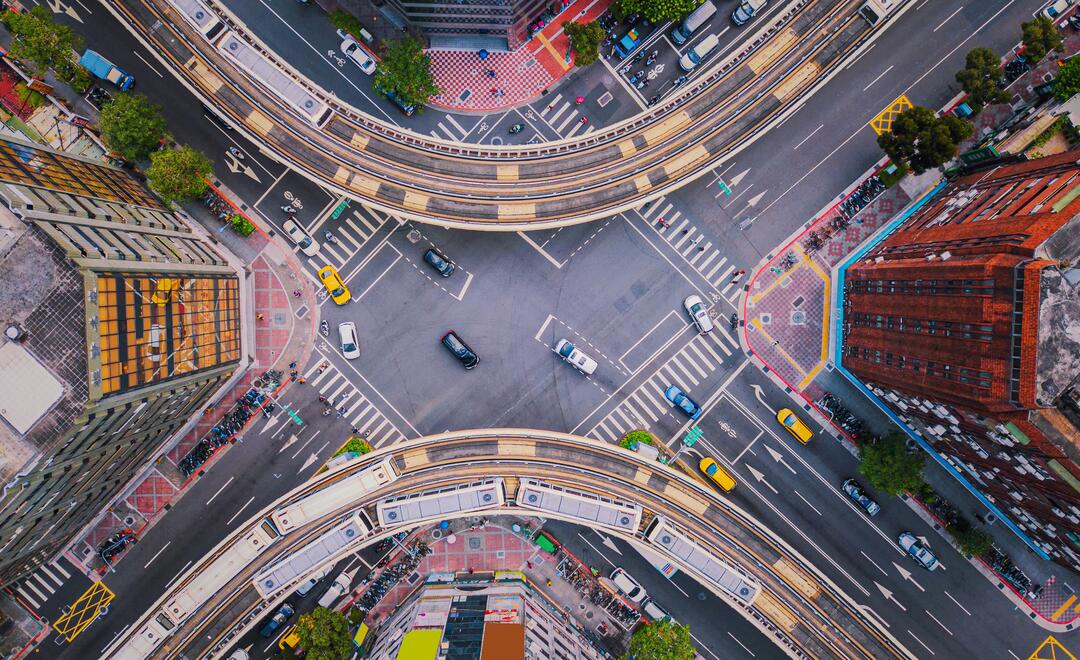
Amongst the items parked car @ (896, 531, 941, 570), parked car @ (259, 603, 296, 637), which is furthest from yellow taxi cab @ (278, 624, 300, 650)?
parked car @ (896, 531, 941, 570)

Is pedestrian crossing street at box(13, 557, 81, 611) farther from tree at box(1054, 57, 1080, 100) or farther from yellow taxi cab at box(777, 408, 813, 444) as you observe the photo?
tree at box(1054, 57, 1080, 100)

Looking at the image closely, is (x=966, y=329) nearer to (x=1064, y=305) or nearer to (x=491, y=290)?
(x=1064, y=305)

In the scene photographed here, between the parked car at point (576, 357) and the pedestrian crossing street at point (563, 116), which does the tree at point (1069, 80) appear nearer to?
the pedestrian crossing street at point (563, 116)

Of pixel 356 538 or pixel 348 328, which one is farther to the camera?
pixel 348 328

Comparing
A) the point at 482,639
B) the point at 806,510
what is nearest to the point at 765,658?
the point at 806,510

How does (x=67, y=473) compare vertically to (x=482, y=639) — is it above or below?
below

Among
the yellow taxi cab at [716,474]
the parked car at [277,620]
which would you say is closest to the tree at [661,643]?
the yellow taxi cab at [716,474]

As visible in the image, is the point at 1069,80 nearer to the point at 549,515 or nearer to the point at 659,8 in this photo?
the point at 659,8
